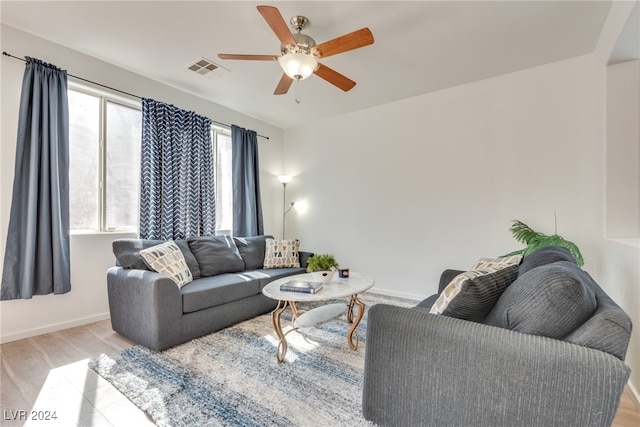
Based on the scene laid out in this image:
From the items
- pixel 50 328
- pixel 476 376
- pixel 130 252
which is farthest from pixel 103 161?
pixel 476 376

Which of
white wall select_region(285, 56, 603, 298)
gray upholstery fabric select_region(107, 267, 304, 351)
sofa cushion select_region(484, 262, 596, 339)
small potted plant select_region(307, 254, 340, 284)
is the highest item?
white wall select_region(285, 56, 603, 298)

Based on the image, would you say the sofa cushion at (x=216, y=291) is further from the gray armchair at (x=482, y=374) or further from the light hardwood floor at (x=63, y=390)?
the gray armchair at (x=482, y=374)

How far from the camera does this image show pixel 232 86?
362cm

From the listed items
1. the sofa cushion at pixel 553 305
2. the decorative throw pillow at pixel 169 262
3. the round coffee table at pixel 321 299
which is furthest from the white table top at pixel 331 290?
the sofa cushion at pixel 553 305

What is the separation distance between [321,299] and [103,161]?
277 cm

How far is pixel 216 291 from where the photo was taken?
2.70 metres

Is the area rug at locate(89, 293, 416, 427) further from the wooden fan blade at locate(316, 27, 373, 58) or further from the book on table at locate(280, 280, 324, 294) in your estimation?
the wooden fan blade at locate(316, 27, 373, 58)

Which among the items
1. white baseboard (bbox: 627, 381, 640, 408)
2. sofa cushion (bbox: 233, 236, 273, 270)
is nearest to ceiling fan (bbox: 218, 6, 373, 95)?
sofa cushion (bbox: 233, 236, 273, 270)

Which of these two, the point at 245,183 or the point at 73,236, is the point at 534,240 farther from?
the point at 73,236

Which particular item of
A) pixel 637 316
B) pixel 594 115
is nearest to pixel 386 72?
pixel 594 115

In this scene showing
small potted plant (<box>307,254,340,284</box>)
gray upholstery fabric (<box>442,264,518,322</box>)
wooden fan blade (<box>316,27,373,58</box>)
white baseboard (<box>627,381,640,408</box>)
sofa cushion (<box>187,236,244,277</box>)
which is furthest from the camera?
sofa cushion (<box>187,236,244,277</box>)

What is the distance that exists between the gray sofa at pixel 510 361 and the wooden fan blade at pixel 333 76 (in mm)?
1904

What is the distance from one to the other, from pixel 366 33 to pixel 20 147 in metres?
2.98

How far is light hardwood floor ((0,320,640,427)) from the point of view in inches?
63.1
